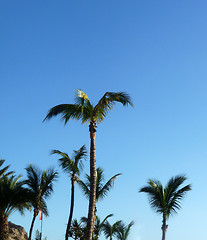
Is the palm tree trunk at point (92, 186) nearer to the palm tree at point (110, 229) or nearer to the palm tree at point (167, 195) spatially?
the palm tree at point (167, 195)

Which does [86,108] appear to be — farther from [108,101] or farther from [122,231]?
[122,231]

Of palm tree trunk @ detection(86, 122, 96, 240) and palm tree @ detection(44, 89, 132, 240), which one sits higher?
palm tree @ detection(44, 89, 132, 240)

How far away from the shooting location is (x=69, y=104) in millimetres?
19609

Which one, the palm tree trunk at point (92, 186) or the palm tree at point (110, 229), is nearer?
the palm tree trunk at point (92, 186)

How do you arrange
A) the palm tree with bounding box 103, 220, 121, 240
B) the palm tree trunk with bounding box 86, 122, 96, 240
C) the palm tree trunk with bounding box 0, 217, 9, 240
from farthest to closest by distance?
the palm tree with bounding box 103, 220, 121, 240 < the palm tree trunk with bounding box 0, 217, 9, 240 < the palm tree trunk with bounding box 86, 122, 96, 240

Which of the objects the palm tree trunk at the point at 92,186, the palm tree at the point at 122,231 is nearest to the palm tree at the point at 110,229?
the palm tree at the point at 122,231

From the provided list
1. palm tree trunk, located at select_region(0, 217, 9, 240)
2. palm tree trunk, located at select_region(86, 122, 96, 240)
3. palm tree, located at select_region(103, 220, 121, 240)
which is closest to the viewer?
palm tree trunk, located at select_region(86, 122, 96, 240)

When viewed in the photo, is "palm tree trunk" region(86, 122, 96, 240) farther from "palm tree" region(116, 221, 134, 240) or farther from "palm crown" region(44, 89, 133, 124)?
"palm tree" region(116, 221, 134, 240)

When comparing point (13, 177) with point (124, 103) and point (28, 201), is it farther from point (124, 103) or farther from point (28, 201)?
point (124, 103)

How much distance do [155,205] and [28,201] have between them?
790cm

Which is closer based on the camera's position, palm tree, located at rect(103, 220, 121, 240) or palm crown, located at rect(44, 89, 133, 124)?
palm crown, located at rect(44, 89, 133, 124)

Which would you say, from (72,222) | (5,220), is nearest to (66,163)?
(72,222)

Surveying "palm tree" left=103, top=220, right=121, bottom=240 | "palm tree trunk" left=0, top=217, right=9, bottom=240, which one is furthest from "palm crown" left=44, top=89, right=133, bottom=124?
"palm tree" left=103, top=220, right=121, bottom=240

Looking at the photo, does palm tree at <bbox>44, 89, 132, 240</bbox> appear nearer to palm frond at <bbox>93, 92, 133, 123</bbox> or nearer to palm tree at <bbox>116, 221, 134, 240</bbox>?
palm frond at <bbox>93, 92, 133, 123</bbox>
